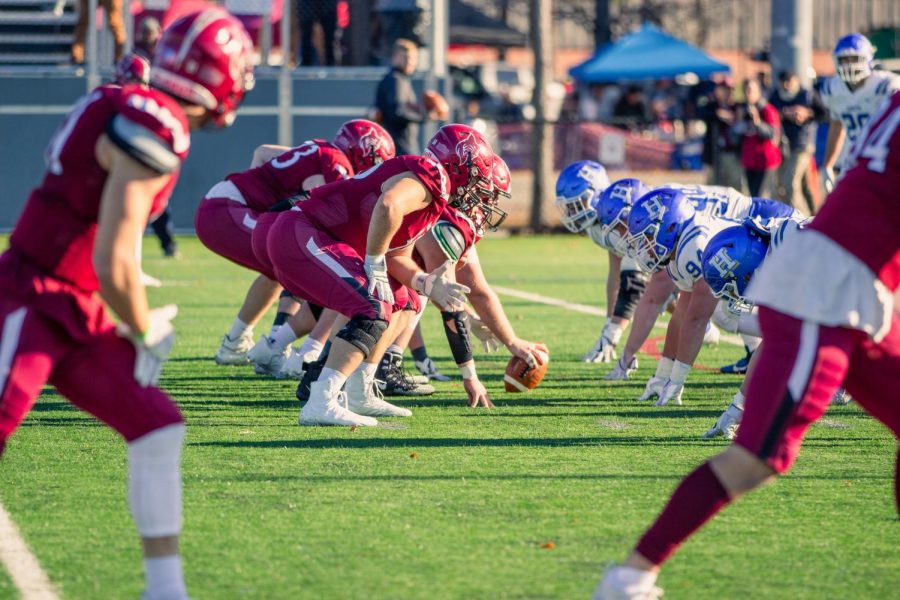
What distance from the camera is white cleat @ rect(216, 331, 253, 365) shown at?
8906mm

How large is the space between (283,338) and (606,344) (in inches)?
85.4

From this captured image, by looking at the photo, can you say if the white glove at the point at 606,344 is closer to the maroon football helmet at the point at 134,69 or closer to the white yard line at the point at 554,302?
the white yard line at the point at 554,302

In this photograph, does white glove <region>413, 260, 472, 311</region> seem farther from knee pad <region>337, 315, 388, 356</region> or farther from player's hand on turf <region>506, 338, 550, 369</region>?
player's hand on turf <region>506, 338, 550, 369</region>

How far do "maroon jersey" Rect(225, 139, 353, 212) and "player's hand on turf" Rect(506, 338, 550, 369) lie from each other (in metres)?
1.51

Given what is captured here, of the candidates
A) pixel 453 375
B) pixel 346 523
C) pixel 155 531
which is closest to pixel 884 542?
pixel 346 523

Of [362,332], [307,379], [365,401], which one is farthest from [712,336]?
[362,332]

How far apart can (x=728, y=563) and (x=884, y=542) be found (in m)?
0.65

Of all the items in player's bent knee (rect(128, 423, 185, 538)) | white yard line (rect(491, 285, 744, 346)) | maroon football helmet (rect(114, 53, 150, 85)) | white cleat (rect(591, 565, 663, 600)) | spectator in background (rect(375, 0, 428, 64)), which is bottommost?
white yard line (rect(491, 285, 744, 346))

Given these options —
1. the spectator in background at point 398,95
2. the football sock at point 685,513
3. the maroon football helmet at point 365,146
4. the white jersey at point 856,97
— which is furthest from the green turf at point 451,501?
the spectator in background at point 398,95

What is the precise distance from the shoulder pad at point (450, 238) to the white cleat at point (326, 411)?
0.91m

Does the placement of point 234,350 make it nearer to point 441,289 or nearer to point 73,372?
point 441,289

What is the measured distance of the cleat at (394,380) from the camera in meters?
7.80

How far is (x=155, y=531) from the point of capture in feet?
12.4

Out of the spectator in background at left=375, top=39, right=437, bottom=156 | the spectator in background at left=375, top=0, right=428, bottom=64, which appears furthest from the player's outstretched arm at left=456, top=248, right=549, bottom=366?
the spectator in background at left=375, top=0, right=428, bottom=64
